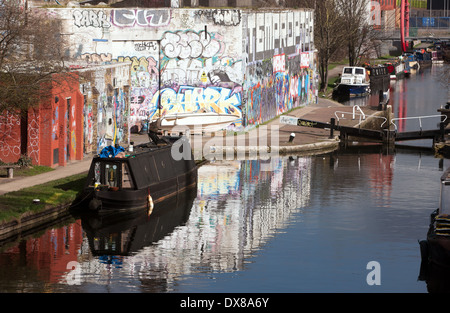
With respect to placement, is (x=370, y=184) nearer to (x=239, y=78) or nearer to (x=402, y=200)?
(x=402, y=200)

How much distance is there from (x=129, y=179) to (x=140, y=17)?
21.5 m

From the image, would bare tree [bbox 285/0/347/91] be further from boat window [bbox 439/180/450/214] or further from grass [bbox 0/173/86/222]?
boat window [bbox 439/180/450/214]

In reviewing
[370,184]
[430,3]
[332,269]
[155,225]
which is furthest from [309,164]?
[430,3]

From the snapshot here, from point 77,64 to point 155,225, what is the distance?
1710 cm

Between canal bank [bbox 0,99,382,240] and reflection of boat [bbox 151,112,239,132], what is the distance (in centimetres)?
51

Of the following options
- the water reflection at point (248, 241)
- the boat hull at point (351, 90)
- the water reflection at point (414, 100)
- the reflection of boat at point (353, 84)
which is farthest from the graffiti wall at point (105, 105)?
the reflection of boat at point (353, 84)

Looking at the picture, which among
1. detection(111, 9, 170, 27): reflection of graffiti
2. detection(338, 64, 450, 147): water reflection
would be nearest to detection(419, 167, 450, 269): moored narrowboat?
detection(338, 64, 450, 147): water reflection

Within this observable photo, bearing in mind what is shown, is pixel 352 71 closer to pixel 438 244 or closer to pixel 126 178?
pixel 126 178

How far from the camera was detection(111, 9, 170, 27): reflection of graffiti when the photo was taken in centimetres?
5397

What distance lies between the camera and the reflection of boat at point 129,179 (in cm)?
3412

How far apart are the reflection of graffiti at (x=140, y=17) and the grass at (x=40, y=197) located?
18.7 m

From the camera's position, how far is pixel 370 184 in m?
42.8

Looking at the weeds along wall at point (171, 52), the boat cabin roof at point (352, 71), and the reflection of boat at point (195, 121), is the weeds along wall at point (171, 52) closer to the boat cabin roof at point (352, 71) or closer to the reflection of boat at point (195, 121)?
the reflection of boat at point (195, 121)

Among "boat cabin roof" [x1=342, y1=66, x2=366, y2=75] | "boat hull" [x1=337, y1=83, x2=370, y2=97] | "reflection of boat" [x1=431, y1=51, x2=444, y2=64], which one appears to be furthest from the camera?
"reflection of boat" [x1=431, y1=51, x2=444, y2=64]
